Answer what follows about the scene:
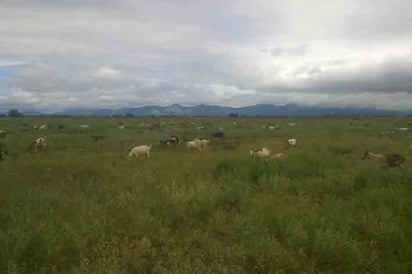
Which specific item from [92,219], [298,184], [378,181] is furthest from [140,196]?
[378,181]

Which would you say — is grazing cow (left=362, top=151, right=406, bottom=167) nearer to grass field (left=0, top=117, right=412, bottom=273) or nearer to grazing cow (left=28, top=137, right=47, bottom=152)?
grass field (left=0, top=117, right=412, bottom=273)

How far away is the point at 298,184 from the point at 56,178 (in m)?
7.08

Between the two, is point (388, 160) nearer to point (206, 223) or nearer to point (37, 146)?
point (206, 223)

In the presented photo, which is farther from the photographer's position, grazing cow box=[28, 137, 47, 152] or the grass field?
grazing cow box=[28, 137, 47, 152]

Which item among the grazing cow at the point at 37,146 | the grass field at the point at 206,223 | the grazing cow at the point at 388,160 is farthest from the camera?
the grazing cow at the point at 37,146

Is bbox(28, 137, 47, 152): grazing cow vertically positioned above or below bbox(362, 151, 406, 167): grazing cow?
above

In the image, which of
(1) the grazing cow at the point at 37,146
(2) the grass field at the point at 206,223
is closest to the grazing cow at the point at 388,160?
(2) the grass field at the point at 206,223

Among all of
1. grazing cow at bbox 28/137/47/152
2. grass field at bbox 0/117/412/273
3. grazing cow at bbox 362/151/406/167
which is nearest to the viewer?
grass field at bbox 0/117/412/273

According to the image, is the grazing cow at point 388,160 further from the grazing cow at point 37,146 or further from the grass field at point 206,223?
the grazing cow at point 37,146

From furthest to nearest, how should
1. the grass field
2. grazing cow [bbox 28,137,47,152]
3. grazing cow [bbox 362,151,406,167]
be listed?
grazing cow [bbox 28,137,47,152]
grazing cow [bbox 362,151,406,167]
the grass field

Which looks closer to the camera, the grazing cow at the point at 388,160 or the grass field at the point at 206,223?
the grass field at the point at 206,223

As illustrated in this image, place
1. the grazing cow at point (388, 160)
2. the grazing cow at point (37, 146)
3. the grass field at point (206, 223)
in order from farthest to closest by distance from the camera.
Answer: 1. the grazing cow at point (37, 146)
2. the grazing cow at point (388, 160)
3. the grass field at point (206, 223)

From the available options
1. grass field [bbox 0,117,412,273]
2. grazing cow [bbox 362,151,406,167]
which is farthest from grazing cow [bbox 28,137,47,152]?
grazing cow [bbox 362,151,406,167]

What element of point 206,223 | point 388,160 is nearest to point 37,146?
point 388,160
